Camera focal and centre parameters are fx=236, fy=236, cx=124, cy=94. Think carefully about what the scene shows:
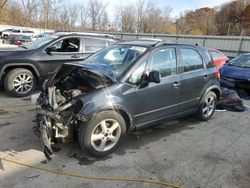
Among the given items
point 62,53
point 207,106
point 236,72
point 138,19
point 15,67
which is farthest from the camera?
point 138,19

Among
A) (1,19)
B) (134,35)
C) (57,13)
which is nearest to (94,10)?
(57,13)

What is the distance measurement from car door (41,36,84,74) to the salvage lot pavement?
1992 mm

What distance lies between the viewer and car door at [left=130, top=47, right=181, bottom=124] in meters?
3.83

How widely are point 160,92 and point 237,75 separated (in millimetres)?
4548

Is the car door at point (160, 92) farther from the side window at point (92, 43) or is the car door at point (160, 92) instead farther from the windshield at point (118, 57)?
the side window at point (92, 43)

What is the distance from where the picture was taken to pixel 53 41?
6.57 m

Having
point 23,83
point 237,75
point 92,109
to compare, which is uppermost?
point 237,75

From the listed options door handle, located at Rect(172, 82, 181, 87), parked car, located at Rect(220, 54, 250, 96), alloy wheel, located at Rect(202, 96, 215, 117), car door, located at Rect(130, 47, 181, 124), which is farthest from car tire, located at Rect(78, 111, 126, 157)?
parked car, located at Rect(220, 54, 250, 96)

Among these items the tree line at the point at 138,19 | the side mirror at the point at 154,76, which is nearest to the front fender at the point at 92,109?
the side mirror at the point at 154,76

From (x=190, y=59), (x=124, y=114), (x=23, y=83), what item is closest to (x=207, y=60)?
(x=190, y=59)

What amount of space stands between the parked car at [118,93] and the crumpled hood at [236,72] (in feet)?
10.0

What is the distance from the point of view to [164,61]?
4.15 m

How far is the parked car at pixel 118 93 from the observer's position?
331cm

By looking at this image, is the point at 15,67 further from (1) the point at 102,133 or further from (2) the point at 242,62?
(2) the point at 242,62
